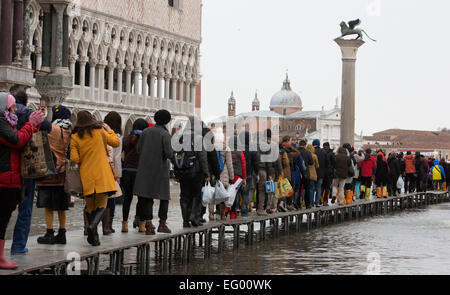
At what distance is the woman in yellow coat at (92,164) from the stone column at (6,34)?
19.9m

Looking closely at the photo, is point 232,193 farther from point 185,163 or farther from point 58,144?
point 58,144

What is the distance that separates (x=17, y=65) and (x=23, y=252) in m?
21.5

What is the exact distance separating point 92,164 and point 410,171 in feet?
76.2

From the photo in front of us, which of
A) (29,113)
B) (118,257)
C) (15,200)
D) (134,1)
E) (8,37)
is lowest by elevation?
(118,257)

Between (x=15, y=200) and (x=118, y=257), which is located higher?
(x=15, y=200)

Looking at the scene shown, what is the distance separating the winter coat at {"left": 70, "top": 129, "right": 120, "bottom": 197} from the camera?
11633 millimetres

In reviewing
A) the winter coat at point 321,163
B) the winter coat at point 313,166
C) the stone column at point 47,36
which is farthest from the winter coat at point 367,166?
the stone column at point 47,36

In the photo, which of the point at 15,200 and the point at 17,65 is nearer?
the point at 15,200

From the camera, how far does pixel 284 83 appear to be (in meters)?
194

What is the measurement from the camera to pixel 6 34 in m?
31.3

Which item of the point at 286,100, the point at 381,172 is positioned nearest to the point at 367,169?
the point at 381,172

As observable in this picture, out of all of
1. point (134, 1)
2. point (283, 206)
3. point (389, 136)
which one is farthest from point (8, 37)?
point (389, 136)

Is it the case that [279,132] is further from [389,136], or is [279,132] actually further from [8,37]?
[8,37]

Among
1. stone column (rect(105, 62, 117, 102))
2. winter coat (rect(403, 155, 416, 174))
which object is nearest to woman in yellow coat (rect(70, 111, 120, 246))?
winter coat (rect(403, 155, 416, 174))
